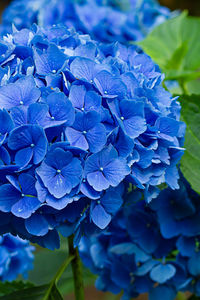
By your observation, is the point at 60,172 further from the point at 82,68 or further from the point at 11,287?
the point at 11,287

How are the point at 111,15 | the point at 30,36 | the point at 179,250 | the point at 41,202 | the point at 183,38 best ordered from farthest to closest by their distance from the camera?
1. the point at 111,15
2. the point at 183,38
3. the point at 179,250
4. the point at 30,36
5. the point at 41,202

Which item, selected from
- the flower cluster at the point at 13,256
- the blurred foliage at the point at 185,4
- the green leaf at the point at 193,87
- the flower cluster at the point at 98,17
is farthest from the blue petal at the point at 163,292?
the blurred foliage at the point at 185,4

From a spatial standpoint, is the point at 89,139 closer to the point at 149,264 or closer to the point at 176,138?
the point at 176,138

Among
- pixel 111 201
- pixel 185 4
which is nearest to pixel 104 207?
pixel 111 201

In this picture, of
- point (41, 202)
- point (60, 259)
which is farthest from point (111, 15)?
point (41, 202)

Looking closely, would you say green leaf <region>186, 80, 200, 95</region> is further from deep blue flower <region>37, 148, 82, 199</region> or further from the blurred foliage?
the blurred foliage

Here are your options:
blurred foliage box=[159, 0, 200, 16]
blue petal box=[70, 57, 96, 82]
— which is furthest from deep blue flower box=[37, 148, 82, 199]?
blurred foliage box=[159, 0, 200, 16]

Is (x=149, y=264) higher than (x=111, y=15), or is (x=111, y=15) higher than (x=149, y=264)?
(x=111, y=15)
